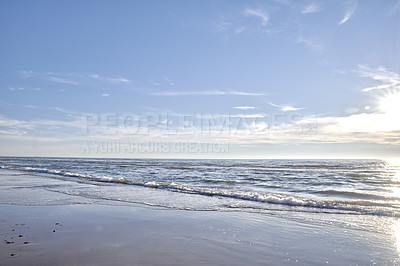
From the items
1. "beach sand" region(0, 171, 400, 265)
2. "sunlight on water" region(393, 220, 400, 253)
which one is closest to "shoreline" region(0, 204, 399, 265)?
"beach sand" region(0, 171, 400, 265)

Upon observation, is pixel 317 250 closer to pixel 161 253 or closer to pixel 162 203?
pixel 161 253

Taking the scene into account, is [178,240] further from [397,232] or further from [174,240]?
[397,232]

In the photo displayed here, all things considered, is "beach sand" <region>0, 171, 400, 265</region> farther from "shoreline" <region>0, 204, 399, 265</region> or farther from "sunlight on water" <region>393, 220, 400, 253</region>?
"sunlight on water" <region>393, 220, 400, 253</region>

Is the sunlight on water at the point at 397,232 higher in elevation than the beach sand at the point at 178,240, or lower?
lower

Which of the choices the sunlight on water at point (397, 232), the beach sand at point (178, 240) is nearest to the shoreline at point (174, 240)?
the beach sand at point (178, 240)

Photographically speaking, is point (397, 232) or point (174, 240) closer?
point (174, 240)

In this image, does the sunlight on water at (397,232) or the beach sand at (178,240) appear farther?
the sunlight on water at (397,232)

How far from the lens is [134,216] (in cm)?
772

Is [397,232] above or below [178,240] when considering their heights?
below

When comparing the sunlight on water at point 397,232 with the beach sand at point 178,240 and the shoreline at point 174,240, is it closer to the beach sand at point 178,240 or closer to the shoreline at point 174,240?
the beach sand at point 178,240

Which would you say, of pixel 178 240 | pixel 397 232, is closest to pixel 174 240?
pixel 178 240

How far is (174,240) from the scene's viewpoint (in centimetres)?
542

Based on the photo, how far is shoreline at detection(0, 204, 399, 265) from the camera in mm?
4352

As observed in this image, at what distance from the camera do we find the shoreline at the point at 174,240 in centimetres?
435
